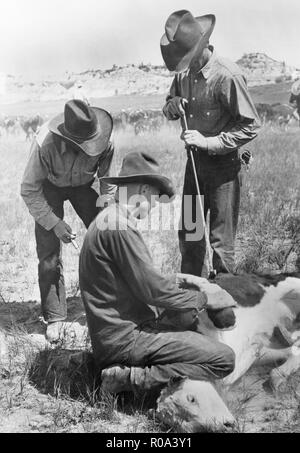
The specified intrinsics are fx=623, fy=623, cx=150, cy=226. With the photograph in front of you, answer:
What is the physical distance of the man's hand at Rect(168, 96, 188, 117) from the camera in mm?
4984

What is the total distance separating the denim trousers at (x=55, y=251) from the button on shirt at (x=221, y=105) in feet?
3.50

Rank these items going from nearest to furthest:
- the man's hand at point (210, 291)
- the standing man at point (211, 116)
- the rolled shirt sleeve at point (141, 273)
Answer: the rolled shirt sleeve at point (141, 273), the man's hand at point (210, 291), the standing man at point (211, 116)

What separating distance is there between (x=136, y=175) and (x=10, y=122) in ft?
41.2

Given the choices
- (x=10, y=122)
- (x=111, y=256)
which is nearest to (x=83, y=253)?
(x=111, y=256)

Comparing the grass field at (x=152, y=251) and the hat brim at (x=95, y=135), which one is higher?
the hat brim at (x=95, y=135)

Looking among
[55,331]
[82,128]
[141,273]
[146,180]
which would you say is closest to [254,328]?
[141,273]

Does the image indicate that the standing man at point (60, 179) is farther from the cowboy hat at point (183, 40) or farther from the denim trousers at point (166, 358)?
the denim trousers at point (166, 358)

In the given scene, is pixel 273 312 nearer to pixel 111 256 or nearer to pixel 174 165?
pixel 111 256

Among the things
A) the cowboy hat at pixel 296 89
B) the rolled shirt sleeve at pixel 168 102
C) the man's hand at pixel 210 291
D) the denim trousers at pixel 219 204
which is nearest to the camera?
the man's hand at pixel 210 291

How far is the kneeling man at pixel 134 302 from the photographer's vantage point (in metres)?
3.45

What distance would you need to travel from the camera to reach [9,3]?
533 centimetres

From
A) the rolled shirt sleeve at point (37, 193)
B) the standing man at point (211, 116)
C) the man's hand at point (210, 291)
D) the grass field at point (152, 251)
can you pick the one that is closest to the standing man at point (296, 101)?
the grass field at point (152, 251)

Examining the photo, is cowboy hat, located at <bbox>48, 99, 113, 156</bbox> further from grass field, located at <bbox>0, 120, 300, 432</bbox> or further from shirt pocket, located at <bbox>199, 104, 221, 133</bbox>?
shirt pocket, located at <bbox>199, 104, 221, 133</bbox>

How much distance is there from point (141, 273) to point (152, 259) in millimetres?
533
